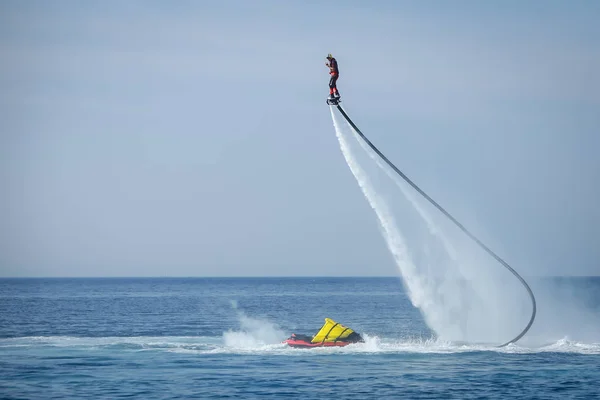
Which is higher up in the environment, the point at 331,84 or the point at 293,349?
the point at 331,84

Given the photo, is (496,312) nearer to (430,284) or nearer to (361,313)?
(430,284)

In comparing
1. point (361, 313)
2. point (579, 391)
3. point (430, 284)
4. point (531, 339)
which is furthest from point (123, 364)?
point (361, 313)

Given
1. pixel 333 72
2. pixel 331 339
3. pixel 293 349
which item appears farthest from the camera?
pixel 293 349

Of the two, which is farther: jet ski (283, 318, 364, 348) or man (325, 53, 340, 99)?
jet ski (283, 318, 364, 348)

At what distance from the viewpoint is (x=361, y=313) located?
12681 centimetres

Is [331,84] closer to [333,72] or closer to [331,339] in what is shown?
[333,72]

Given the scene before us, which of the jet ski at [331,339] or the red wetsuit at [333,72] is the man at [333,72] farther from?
the jet ski at [331,339]

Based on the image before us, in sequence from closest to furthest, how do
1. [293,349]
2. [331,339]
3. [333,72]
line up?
1. [333,72]
2. [331,339]
3. [293,349]

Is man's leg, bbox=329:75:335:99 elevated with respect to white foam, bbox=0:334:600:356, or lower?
elevated

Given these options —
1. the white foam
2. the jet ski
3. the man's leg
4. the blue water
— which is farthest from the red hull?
the man's leg

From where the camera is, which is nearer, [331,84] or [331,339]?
[331,84]

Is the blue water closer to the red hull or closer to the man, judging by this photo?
the red hull

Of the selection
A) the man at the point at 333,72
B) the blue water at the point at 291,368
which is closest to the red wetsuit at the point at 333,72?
the man at the point at 333,72

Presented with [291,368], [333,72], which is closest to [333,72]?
[333,72]
